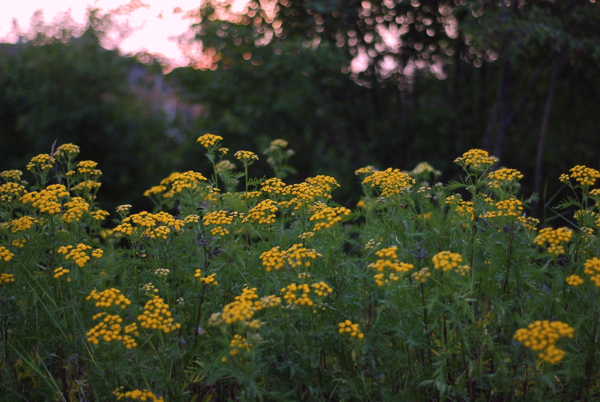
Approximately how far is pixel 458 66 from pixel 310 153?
2.78 meters

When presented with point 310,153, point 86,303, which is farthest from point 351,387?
point 310,153

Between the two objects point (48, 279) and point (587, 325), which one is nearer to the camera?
point (587, 325)

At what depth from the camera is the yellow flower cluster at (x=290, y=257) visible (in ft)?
7.46

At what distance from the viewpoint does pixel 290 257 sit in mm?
2338

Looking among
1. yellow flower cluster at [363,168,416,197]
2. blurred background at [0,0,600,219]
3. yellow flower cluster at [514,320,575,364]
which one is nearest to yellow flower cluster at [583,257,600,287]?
yellow flower cluster at [514,320,575,364]

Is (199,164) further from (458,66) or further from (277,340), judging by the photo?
(277,340)

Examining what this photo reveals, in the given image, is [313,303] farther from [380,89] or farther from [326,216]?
[380,89]

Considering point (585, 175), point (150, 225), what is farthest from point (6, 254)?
point (585, 175)

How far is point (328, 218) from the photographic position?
2.51m

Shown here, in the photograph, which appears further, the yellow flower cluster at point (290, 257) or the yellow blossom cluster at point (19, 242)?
the yellow blossom cluster at point (19, 242)

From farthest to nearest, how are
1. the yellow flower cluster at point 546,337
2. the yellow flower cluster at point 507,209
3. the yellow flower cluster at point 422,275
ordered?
the yellow flower cluster at point 507,209
the yellow flower cluster at point 422,275
the yellow flower cluster at point 546,337

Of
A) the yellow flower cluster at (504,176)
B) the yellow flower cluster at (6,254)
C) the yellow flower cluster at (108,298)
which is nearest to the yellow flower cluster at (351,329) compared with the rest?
the yellow flower cluster at (108,298)

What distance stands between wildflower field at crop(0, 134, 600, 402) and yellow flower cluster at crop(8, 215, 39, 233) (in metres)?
0.02

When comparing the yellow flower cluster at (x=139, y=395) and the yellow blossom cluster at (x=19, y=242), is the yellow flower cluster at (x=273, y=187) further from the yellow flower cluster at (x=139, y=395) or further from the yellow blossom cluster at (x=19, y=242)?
the yellow blossom cluster at (x=19, y=242)
